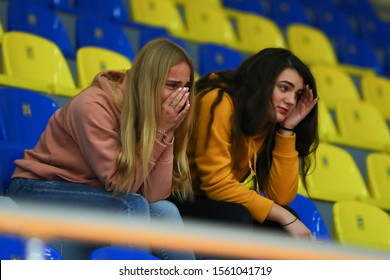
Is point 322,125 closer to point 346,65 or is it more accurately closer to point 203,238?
point 346,65

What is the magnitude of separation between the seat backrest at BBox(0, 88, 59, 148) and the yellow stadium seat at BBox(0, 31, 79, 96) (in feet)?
1.07

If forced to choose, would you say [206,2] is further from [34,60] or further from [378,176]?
[34,60]

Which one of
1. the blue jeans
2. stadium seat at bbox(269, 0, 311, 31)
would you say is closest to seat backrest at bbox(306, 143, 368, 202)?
the blue jeans

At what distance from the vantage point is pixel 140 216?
2121mm

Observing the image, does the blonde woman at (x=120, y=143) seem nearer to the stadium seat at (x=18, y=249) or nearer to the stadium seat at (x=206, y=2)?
the stadium seat at (x=18, y=249)

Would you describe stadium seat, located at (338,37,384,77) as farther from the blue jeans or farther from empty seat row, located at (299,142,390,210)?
the blue jeans

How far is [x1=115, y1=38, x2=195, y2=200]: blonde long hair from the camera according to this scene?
221 centimetres

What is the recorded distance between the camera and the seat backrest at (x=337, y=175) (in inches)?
132

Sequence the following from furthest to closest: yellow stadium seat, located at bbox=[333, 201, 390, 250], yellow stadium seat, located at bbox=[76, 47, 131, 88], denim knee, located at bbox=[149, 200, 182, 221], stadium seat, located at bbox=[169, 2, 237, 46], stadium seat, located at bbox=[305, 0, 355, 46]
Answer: stadium seat, located at bbox=[305, 0, 355, 46] < stadium seat, located at bbox=[169, 2, 237, 46] < yellow stadium seat, located at bbox=[76, 47, 131, 88] < yellow stadium seat, located at bbox=[333, 201, 390, 250] < denim knee, located at bbox=[149, 200, 182, 221]

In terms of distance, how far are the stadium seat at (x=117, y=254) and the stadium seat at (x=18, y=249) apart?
9cm

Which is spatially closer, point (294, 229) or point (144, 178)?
point (144, 178)

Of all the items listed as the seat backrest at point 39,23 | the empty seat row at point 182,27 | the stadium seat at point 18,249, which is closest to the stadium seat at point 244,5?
the empty seat row at point 182,27
